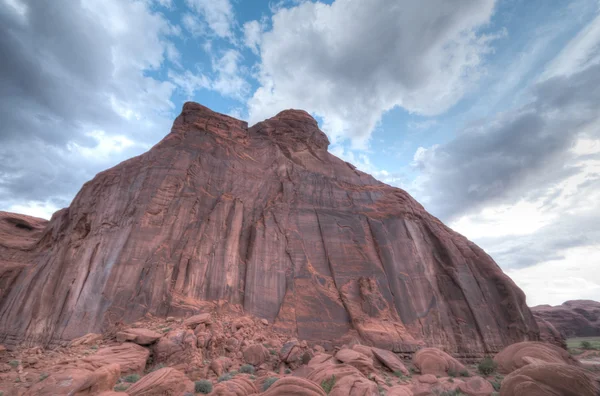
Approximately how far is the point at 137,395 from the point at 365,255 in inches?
859

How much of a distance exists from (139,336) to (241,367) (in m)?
5.96

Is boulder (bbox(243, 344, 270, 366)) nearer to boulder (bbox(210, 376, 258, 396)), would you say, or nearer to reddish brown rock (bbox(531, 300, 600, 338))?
boulder (bbox(210, 376, 258, 396))

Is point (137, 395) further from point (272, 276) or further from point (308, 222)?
point (308, 222)

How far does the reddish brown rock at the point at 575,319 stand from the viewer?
5875 centimetres

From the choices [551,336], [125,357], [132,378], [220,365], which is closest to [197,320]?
[220,365]

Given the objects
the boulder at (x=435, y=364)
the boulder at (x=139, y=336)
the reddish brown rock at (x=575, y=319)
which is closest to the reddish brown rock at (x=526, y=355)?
the boulder at (x=435, y=364)

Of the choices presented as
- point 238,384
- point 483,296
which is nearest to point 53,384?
point 238,384

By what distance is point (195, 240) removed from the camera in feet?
78.7

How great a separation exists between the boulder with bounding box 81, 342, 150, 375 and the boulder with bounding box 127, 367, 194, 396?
3.11 metres

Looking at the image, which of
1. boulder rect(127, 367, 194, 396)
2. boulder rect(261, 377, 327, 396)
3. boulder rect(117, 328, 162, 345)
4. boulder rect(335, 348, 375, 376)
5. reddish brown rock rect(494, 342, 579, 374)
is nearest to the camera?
boulder rect(261, 377, 327, 396)

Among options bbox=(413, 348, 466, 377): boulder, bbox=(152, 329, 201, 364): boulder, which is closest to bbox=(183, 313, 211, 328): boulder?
bbox=(152, 329, 201, 364): boulder

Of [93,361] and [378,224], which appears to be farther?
[378,224]

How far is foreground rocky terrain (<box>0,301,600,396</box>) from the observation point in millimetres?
9719

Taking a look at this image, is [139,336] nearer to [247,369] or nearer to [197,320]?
[197,320]
